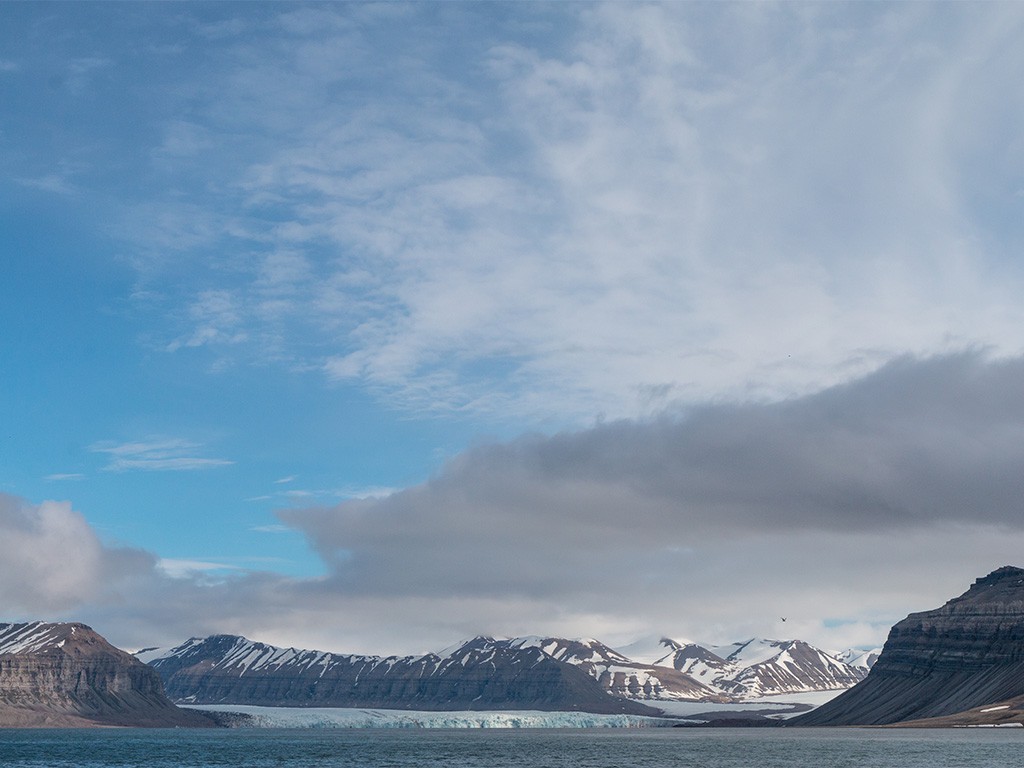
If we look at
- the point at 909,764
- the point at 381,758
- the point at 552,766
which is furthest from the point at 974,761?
the point at 381,758

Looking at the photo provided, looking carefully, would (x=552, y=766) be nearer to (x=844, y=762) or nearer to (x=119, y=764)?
(x=844, y=762)

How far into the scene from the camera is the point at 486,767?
165125mm

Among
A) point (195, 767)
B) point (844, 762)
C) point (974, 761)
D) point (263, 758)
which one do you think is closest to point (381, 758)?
point (263, 758)

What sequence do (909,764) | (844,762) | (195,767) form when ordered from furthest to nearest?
(195,767) → (844,762) → (909,764)

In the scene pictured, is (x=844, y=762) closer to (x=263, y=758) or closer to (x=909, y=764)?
(x=909, y=764)

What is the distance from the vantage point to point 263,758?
19850 centimetres

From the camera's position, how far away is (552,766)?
545ft

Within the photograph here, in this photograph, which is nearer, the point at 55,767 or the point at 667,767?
the point at 667,767

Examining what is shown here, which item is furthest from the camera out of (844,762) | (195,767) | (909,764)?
(195,767)

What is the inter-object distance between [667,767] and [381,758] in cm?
5737

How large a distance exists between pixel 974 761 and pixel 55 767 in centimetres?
12677

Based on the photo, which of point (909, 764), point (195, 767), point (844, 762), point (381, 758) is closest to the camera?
point (909, 764)

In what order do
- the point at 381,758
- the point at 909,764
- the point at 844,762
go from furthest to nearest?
the point at 381,758 < the point at 844,762 < the point at 909,764

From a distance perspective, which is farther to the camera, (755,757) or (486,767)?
(755,757)
